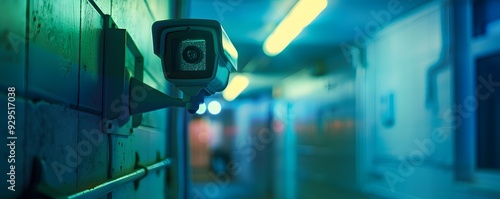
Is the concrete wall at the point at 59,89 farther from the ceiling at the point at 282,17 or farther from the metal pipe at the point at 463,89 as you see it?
the metal pipe at the point at 463,89

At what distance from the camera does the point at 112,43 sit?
1952mm

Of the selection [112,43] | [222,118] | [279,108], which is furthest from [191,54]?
[222,118]

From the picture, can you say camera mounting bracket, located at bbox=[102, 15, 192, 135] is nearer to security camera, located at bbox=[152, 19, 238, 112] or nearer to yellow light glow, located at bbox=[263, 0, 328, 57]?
security camera, located at bbox=[152, 19, 238, 112]

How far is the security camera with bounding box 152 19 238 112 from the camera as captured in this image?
184 cm

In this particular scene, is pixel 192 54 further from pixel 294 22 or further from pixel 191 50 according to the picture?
pixel 294 22

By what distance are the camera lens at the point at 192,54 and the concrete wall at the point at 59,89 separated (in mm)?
304

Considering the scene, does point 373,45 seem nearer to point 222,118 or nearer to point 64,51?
point 64,51

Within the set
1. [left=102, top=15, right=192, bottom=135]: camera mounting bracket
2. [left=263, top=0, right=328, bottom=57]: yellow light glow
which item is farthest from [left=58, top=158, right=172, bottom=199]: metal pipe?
[left=263, top=0, right=328, bottom=57]: yellow light glow

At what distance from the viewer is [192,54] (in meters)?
1.86

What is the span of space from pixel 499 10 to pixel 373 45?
8.40ft

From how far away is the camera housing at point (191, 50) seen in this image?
184 centimetres

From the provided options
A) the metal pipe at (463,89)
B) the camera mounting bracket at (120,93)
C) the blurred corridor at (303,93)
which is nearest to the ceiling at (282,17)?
the blurred corridor at (303,93)

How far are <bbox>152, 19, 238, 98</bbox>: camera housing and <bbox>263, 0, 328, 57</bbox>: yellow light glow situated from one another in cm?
→ 267

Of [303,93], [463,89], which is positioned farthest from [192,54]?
[303,93]
